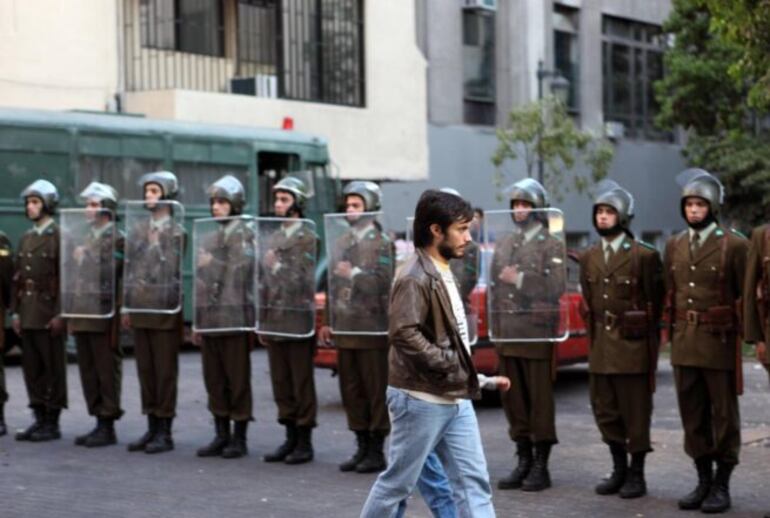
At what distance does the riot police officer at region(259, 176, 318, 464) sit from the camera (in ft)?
38.4

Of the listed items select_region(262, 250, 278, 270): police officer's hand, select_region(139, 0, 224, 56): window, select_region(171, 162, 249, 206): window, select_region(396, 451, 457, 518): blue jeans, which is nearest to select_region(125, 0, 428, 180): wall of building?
select_region(139, 0, 224, 56): window

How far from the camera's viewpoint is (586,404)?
15500 mm

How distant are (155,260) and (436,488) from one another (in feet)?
17.9

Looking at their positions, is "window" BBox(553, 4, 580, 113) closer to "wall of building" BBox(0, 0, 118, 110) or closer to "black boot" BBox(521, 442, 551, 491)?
"wall of building" BBox(0, 0, 118, 110)

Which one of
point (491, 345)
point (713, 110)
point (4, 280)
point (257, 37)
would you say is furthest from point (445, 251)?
point (713, 110)

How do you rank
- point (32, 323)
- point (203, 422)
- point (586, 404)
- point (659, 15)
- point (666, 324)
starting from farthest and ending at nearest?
point (659, 15) < point (586, 404) < point (203, 422) < point (32, 323) < point (666, 324)

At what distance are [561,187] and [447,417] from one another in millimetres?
27774

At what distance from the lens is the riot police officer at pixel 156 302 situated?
12.4 m

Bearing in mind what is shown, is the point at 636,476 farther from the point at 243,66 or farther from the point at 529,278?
the point at 243,66

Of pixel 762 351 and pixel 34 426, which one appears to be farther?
pixel 34 426

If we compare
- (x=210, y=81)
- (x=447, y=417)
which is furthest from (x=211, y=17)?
(x=447, y=417)

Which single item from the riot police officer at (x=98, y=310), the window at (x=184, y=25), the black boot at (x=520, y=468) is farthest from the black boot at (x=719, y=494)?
the window at (x=184, y=25)

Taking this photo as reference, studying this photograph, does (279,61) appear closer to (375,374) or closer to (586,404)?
(586,404)

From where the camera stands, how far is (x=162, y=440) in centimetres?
1232
